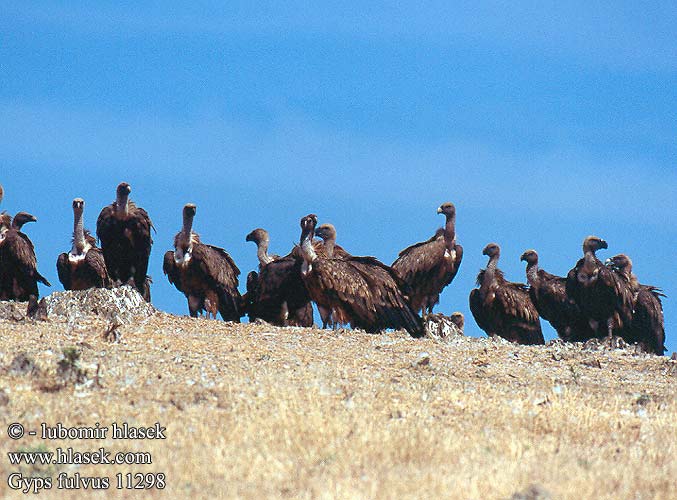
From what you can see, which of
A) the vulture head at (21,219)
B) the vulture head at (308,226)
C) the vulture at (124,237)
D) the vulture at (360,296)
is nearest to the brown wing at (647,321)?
the vulture at (360,296)

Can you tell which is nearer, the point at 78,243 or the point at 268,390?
the point at 268,390

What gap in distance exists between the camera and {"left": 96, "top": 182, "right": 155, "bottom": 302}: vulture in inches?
846

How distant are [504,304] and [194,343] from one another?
10.5 meters

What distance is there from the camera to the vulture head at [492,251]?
26.0 m

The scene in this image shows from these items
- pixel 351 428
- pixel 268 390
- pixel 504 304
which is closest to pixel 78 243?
pixel 504 304

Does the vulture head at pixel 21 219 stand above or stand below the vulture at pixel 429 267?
above

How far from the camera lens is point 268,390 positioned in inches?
440

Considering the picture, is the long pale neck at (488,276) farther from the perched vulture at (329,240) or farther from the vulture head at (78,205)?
the vulture head at (78,205)

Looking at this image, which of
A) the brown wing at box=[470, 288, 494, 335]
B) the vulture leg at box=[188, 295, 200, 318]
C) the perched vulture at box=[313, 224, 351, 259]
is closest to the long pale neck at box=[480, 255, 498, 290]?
the brown wing at box=[470, 288, 494, 335]

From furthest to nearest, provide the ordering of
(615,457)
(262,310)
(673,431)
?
(262,310) < (673,431) < (615,457)

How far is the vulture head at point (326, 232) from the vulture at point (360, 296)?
318cm

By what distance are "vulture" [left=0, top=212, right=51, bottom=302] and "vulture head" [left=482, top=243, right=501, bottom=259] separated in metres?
9.20

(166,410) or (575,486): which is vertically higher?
(166,410)

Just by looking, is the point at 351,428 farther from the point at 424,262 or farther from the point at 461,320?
the point at 461,320
